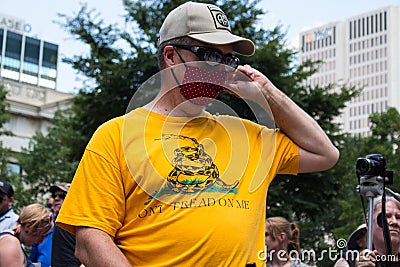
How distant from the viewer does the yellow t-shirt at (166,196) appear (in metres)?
→ 2.42

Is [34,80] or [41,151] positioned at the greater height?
[34,80]

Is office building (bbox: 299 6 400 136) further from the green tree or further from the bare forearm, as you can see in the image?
the bare forearm

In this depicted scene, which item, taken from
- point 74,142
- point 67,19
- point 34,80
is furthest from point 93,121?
point 34,80

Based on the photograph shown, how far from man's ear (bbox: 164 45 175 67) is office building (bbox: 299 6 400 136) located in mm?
142658

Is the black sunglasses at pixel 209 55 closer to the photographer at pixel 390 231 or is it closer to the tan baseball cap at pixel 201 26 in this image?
the tan baseball cap at pixel 201 26

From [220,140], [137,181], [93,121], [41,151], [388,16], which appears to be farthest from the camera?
[388,16]

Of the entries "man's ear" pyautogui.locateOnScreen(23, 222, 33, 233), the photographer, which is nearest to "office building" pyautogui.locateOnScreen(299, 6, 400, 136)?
"man's ear" pyautogui.locateOnScreen(23, 222, 33, 233)

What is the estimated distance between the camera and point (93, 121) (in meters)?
17.5

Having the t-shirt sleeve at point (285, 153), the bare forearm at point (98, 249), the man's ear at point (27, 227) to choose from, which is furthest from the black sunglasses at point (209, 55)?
the man's ear at point (27, 227)

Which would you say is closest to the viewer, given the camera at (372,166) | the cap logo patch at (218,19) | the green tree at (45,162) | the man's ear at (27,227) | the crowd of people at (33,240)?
the cap logo patch at (218,19)

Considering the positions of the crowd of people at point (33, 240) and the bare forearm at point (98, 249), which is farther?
the crowd of people at point (33, 240)

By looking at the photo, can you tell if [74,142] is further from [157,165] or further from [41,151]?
[157,165]

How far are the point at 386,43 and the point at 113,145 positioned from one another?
153895 millimetres

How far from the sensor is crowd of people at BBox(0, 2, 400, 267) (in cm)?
242
